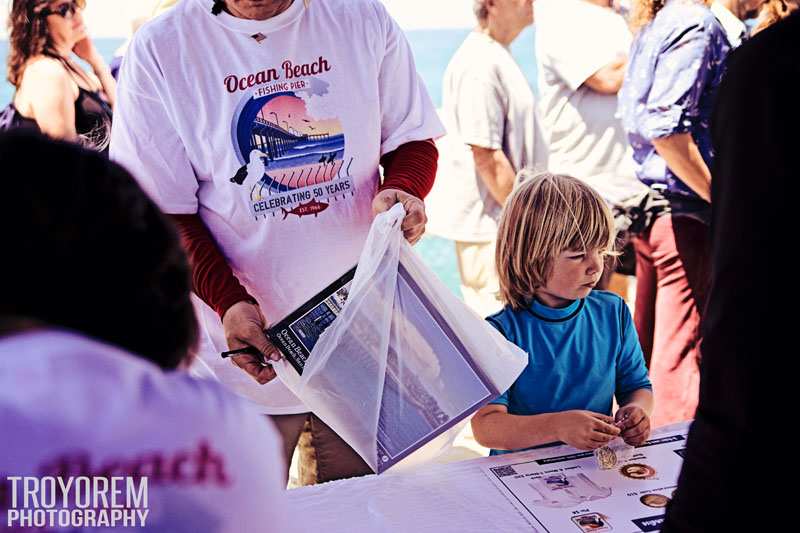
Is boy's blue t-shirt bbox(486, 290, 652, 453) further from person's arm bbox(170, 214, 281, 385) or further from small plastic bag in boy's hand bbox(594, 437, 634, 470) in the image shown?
person's arm bbox(170, 214, 281, 385)

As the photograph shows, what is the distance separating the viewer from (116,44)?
757 cm

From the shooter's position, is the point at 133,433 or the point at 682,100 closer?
the point at 133,433

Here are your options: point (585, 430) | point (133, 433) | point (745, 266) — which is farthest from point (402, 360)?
point (133, 433)

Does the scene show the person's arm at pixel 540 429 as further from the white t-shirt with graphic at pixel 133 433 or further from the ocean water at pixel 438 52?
the ocean water at pixel 438 52

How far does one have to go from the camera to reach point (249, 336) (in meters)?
1.54

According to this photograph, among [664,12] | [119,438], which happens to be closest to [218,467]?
[119,438]

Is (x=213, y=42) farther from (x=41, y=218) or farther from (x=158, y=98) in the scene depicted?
(x=41, y=218)

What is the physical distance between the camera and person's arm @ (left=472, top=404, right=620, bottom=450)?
152cm

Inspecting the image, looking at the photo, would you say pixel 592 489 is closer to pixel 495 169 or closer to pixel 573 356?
pixel 573 356

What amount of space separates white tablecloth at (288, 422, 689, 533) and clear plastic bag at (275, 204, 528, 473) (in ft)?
0.14

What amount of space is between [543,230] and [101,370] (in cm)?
120

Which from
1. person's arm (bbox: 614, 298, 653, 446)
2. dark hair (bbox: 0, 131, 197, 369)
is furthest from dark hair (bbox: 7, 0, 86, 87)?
dark hair (bbox: 0, 131, 197, 369)

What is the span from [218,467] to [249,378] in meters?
1.13

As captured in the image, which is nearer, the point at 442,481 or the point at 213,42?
the point at 442,481
